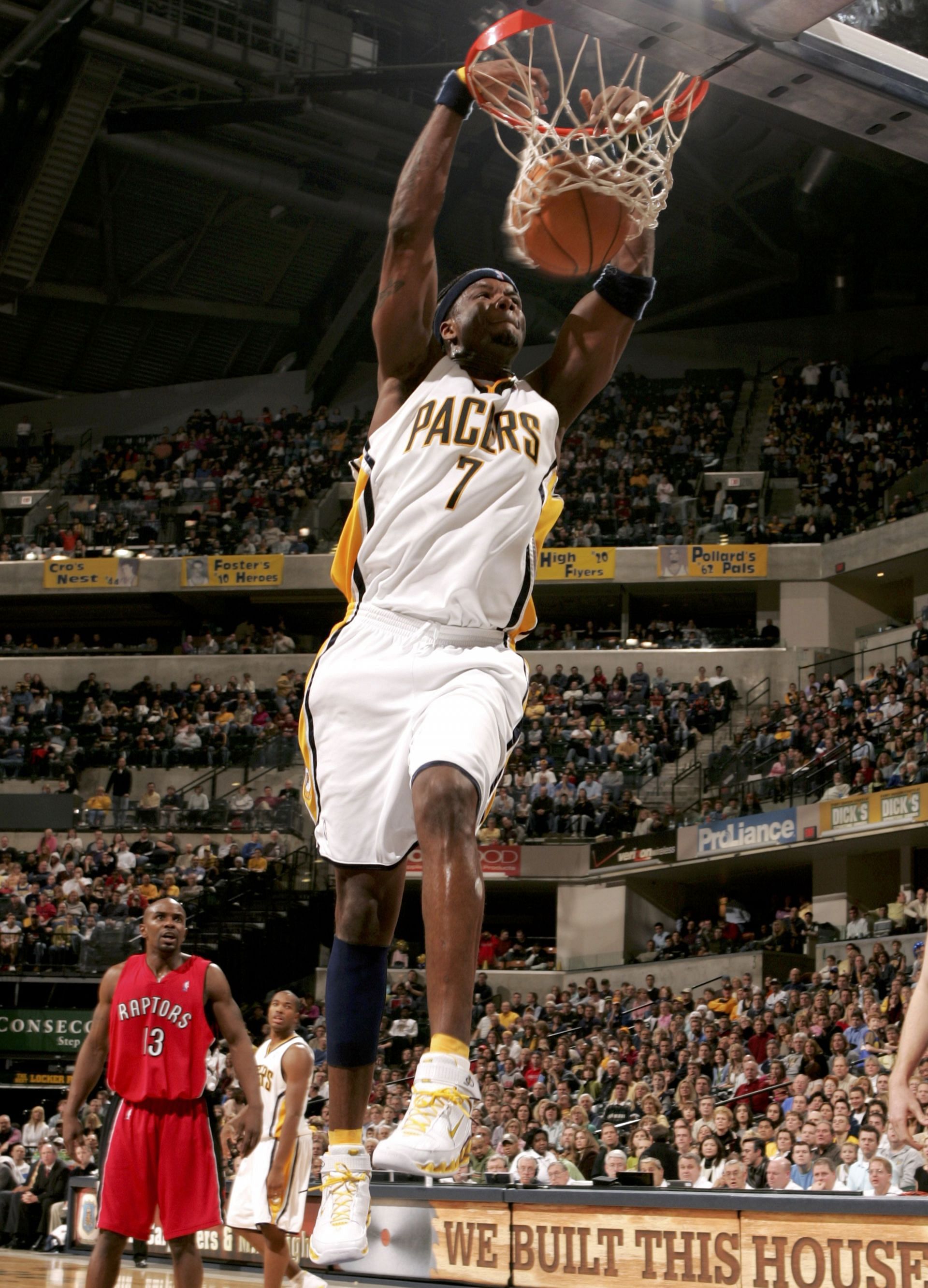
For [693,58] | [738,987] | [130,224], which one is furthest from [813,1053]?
[130,224]

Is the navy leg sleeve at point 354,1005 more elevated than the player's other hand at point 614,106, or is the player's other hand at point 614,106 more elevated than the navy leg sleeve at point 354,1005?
the player's other hand at point 614,106

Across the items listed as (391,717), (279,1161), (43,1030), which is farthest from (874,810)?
(391,717)

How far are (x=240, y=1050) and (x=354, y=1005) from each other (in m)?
3.39

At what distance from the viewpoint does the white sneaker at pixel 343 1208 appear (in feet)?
10.1

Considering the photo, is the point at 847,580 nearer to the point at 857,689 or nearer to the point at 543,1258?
the point at 857,689

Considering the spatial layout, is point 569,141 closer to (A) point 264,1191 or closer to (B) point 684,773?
(A) point 264,1191

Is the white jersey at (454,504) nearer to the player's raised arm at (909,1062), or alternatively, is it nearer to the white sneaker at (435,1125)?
the white sneaker at (435,1125)

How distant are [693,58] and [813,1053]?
478 inches

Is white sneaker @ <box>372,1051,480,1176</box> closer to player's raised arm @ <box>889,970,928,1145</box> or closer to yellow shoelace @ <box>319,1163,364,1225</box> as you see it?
yellow shoelace @ <box>319,1163,364,1225</box>

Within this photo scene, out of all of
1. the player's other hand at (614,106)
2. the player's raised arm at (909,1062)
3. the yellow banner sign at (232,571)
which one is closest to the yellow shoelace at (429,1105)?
the player's raised arm at (909,1062)

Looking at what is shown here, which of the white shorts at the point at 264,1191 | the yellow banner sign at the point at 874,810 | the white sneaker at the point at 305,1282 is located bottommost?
the white sneaker at the point at 305,1282

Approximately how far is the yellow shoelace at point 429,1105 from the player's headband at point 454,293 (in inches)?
77.2

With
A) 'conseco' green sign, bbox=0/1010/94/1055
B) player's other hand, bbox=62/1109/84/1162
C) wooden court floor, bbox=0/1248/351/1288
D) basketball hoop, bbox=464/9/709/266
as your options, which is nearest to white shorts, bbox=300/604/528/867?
basketball hoop, bbox=464/9/709/266

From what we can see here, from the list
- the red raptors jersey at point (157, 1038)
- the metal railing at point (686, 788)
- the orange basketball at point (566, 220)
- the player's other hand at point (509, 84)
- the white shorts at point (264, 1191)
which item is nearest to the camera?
the player's other hand at point (509, 84)
